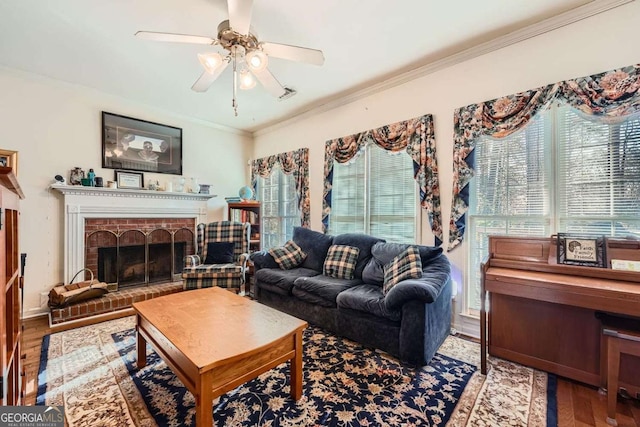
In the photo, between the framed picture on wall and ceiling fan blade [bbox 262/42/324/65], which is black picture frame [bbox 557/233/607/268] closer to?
ceiling fan blade [bbox 262/42/324/65]

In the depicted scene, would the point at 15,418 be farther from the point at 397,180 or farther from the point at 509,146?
the point at 509,146

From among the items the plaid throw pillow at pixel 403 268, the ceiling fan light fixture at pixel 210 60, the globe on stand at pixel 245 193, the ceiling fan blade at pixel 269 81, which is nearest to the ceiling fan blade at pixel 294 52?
the ceiling fan blade at pixel 269 81

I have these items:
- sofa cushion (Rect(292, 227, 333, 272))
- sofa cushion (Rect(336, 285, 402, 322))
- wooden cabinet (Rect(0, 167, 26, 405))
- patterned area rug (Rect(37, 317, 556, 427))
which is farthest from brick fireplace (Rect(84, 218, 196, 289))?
sofa cushion (Rect(336, 285, 402, 322))

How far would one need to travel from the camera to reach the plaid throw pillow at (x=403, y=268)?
7.98 feet

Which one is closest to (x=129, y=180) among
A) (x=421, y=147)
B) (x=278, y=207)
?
(x=278, y=207)

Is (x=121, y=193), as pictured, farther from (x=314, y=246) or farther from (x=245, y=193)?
(x=314, y=246)

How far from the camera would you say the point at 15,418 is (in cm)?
111

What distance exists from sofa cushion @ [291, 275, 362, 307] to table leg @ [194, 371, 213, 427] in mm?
1484

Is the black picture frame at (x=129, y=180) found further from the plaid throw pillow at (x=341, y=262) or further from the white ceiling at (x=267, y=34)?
the plaid throw pillow at (x=341, y=262)

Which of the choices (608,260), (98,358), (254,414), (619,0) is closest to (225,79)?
(98,358)

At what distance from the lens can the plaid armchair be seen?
3555 millimetres

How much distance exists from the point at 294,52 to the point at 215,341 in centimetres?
206

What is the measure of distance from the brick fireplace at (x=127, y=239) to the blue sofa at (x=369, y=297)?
5.29 ft

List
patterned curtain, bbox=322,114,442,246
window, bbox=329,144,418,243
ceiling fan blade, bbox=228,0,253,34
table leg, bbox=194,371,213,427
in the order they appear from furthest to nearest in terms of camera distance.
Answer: window, bbox=329,144,418,243 < patterned curtain, bbox=322,114,442,246 < ceiling fan blade, bbox=228,0,253,34 < table leg, bbox=194,371,213,427
